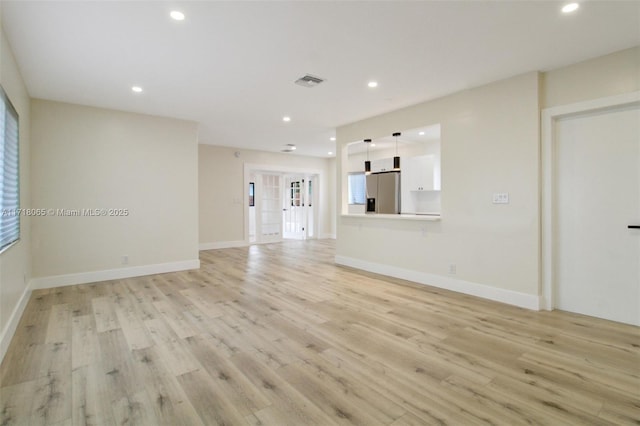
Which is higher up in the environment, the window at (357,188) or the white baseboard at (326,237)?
the window at (357,188)

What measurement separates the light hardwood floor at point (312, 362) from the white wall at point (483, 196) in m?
0.43

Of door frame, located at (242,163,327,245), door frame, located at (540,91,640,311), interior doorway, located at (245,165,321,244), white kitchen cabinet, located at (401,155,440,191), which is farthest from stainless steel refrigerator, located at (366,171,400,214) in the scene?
door frame, located at (540,91,640,311)

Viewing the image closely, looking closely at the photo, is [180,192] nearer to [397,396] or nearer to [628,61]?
[397,396]

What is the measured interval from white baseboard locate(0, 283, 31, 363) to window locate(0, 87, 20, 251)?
2.18 ft

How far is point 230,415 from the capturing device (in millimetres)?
1709

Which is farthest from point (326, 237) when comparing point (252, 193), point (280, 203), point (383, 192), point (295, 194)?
point (383, 192)

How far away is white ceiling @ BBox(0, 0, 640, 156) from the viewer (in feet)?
7.72

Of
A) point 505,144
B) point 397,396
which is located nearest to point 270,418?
point 397,396

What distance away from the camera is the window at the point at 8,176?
2611mm

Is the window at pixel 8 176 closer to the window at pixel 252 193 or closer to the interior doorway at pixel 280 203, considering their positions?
the interior doorway at pixel 280 203

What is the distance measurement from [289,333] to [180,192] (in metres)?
3.74

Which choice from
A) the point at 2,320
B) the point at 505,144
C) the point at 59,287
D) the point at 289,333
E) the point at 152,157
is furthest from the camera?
the point at 152,157

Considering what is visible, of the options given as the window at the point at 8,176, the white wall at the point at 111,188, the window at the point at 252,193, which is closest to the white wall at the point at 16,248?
the window at the point at 8,176

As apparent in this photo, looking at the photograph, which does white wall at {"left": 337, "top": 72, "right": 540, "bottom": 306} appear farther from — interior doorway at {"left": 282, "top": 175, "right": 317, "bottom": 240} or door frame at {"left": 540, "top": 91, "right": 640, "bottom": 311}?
interior doorway at {"left": 282, "top": 175, "right": 317, "bottom": 240}
